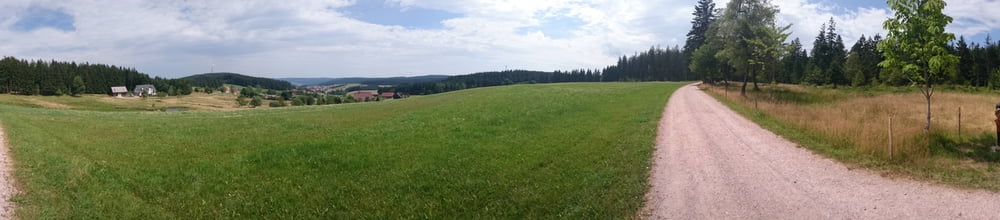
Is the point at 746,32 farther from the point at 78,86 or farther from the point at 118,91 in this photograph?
the point at 118,91

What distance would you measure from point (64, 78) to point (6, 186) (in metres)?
147

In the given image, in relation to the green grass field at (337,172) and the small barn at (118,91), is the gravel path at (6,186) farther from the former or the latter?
the small barn at (118,91)

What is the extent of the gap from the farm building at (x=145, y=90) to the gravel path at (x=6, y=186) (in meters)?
153

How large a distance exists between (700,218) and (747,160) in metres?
5.67

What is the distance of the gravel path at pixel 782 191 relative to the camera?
855 centimetres

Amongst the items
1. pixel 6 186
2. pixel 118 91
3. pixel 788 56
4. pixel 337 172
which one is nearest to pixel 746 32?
pixel 788 56

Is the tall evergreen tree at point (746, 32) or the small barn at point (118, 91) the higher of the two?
the tall evergreen tree at point (746, 32)

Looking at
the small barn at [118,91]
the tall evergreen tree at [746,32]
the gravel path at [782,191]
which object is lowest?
the gravel path at [782,191]

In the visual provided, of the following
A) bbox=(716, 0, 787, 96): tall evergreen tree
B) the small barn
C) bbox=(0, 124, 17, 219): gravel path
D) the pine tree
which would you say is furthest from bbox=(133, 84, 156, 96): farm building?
bbox=(716, 0, 787, 96): tall evergreen tree

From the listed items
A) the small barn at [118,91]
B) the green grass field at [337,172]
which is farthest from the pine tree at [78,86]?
the green grass field at [337,172]

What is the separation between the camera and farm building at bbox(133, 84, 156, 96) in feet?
461

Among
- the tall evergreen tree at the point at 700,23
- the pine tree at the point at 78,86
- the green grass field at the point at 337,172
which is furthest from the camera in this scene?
the pine tree at the point at 78,86

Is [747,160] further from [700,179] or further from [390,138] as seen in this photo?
[390,138]

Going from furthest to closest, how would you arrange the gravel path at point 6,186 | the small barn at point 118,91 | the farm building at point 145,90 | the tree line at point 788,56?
the farm building at point 145,90 < the small barn at point 118,91 < the tree line at point 788,56 < the gravel path at point 6,186
